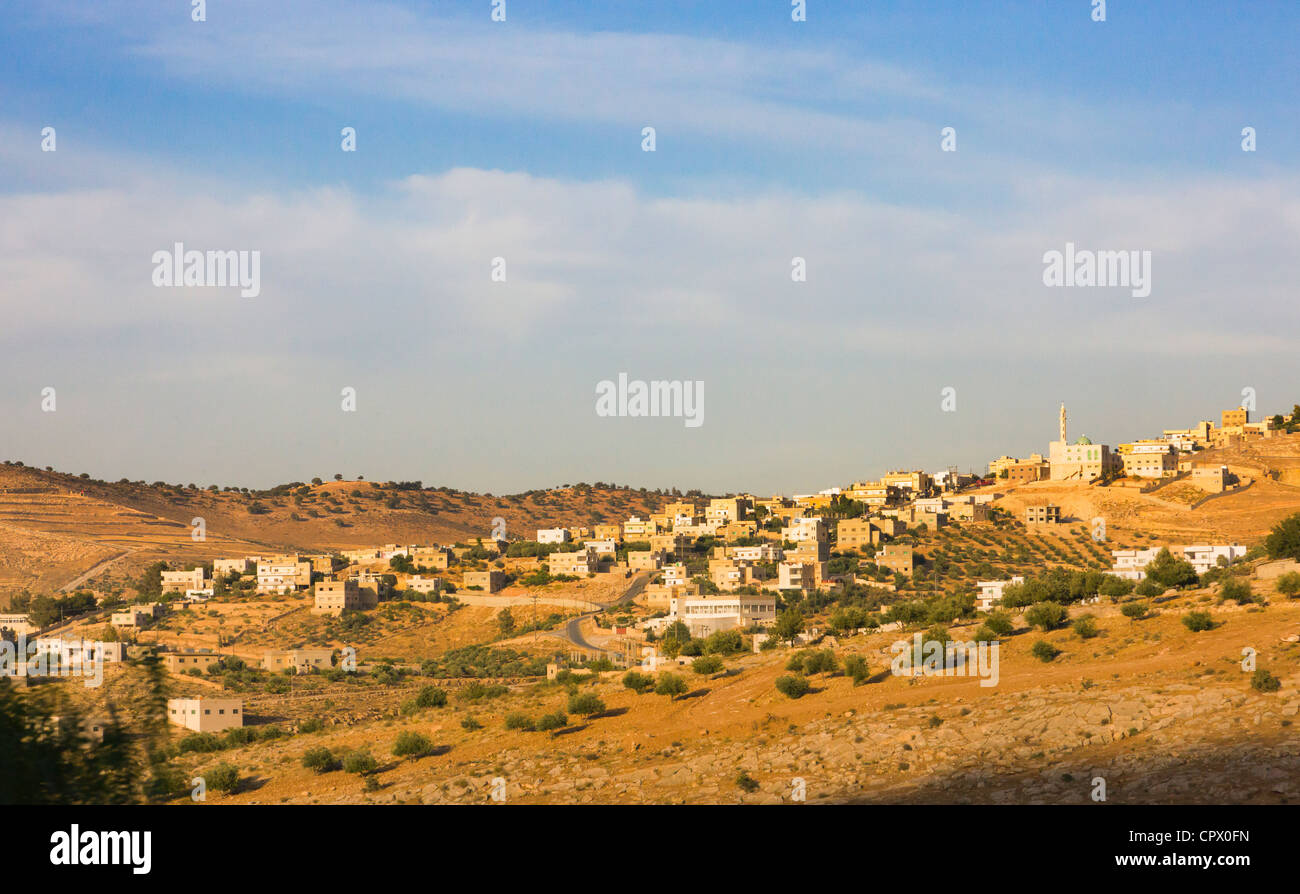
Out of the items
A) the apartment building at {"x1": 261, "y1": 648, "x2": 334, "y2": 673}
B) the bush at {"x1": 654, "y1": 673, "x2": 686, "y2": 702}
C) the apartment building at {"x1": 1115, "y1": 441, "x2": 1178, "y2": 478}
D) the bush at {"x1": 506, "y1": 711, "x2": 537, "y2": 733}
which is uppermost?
the apartment building at {"x1": 1115, "y1": 441, "x2": 1178, "y2": 478}

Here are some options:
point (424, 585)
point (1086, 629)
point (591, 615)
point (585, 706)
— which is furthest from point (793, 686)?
point (424, 585)

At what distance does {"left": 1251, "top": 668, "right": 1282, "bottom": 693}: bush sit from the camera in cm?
2333

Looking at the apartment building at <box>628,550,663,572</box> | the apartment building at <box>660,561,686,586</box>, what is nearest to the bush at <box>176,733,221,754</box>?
the apartment building at <box>660,561,686,586</box>

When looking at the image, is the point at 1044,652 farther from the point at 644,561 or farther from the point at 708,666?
the point at 644,561

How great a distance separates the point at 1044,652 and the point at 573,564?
7809cm

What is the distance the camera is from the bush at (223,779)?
29.1 m

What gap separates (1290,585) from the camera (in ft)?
106

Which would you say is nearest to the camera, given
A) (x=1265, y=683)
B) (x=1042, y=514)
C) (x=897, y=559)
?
(x=1265, y=683)

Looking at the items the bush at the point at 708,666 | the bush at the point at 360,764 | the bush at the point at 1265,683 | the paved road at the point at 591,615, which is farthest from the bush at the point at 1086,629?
the paved road at the point at 591,615

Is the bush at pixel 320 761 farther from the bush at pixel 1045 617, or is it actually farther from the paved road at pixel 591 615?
the paved road at pixel 591 615

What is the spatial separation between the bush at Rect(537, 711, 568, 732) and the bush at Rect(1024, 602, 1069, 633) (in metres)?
13.7

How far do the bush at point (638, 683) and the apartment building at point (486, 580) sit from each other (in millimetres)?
66589

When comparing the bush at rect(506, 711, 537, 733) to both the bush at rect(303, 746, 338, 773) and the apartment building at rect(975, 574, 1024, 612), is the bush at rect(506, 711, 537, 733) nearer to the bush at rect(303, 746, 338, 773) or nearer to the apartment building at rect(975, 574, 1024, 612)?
the bush at rect(303, 746, 338, 773)
